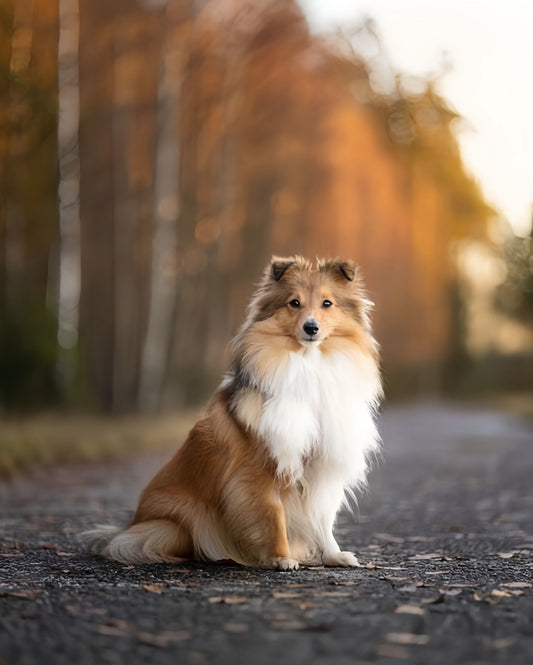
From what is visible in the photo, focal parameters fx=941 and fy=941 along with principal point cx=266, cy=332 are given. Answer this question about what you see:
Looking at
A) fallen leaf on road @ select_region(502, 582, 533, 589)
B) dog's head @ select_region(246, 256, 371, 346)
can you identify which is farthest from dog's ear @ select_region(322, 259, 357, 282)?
fallen leaf on road @ select_region(502, 582, 533, 589)

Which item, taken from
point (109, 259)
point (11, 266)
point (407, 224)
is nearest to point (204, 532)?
point (11, 266)

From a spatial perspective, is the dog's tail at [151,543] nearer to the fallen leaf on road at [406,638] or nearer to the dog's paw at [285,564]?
the dog's paw at [285,564]

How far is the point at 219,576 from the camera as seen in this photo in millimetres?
5484

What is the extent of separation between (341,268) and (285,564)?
1978mm

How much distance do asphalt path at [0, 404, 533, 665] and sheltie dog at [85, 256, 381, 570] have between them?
0.22m

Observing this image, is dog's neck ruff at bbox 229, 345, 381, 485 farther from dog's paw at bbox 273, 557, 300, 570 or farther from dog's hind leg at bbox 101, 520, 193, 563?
dog's hind leg at bbox 101, 520, 193, 563

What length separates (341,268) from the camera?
20.8ft

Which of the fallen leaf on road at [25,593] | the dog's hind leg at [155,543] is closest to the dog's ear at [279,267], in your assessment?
the dog's hind leg at [155,543]

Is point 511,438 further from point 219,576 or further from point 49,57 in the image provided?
point 219,576

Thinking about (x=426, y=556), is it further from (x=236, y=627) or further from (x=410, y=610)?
(x=236, y=627)

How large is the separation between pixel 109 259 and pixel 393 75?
1455 cm

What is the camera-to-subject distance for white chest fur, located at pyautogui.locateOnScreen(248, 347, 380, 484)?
580 centimetres

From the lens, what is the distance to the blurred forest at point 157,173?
16875 mm

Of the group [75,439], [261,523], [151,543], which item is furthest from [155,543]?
[75,439]
